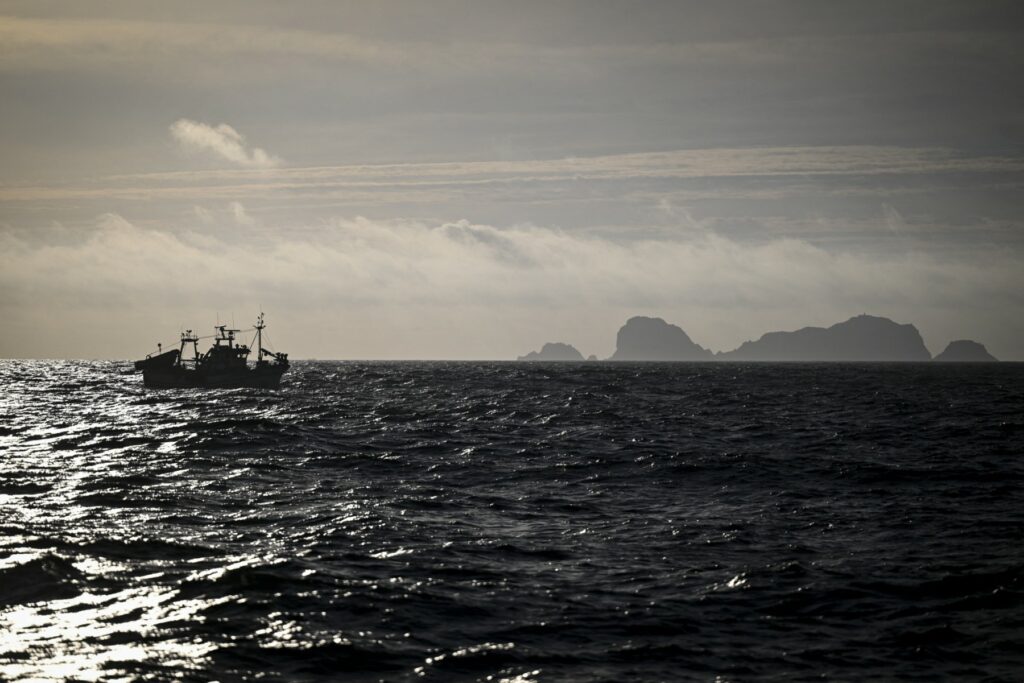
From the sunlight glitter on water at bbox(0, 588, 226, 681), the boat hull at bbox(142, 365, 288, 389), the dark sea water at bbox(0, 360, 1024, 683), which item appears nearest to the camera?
the sunlight glitter on water at bbox(0, 588, 226, 681)

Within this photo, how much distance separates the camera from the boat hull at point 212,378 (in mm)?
111500

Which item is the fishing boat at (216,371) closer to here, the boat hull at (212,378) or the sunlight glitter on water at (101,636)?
the boat hull at (212,378)

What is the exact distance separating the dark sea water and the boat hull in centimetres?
6919

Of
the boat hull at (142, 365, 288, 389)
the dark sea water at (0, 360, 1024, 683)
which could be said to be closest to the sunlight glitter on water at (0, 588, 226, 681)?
the dark sea water at (0, 360, 1024, 683)

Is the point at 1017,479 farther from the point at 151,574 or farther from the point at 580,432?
the point at 151,574

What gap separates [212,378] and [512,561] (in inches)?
3946

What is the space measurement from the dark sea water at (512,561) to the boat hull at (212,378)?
6919 centimetres

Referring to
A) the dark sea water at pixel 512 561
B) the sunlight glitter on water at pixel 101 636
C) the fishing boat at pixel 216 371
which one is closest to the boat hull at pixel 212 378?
the fishing boat at pixel 216 371

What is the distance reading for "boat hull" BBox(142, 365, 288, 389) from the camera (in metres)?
112

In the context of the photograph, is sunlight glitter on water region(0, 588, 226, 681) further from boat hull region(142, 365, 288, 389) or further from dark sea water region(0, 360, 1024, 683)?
boat hull region(142, 365, 288, 389)

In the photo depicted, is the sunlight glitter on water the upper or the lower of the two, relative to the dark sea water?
lower

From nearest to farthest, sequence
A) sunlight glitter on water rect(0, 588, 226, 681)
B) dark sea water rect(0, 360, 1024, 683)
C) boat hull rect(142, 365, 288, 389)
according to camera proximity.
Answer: sunlight glitter on water rect(0, 588, 226, 681), dark sea water rect(0, 360, 1024, 683), boat hull rect(142, 365, 288, 389)

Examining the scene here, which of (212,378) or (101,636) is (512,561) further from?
(212,378)

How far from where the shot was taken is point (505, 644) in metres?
14.2
